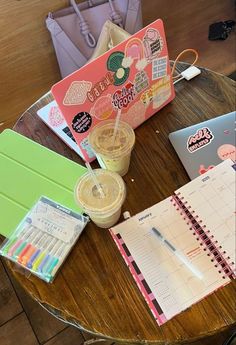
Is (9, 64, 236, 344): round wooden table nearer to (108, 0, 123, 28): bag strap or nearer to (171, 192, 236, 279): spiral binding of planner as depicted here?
(171, 192, 236, 279): spiral binding of planner

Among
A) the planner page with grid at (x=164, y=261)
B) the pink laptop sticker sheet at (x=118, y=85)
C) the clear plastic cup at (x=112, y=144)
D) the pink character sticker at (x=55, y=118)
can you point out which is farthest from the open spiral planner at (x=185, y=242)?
the pink character sticker at (x=55, y=118)

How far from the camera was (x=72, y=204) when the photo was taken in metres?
0.80

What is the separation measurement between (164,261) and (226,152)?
306mm

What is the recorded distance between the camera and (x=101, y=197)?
0.71 meters

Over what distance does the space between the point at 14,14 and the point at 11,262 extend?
3.47 feet

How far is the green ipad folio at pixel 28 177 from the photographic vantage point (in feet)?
2.63

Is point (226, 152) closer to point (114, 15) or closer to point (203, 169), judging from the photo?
point (203, 169)

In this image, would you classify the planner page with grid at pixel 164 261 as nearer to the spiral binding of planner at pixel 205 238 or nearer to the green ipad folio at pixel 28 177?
the spiral binding of planner at pixel 205 238

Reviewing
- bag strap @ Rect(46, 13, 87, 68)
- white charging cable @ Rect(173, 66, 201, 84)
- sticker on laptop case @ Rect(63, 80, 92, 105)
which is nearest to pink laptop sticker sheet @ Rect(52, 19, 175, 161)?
sticker on laptop case @ Rect(63, 80, 92, 105)

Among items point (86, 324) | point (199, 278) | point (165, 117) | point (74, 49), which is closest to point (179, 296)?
point (199, 278)

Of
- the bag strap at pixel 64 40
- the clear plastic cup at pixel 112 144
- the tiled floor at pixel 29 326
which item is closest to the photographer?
the clear plastic cup at pixel 112 144

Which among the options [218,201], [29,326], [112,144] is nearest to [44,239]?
[112,144]

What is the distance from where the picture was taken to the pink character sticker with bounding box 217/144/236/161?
2.74 ft

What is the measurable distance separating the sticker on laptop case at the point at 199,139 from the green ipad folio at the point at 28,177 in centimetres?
27
